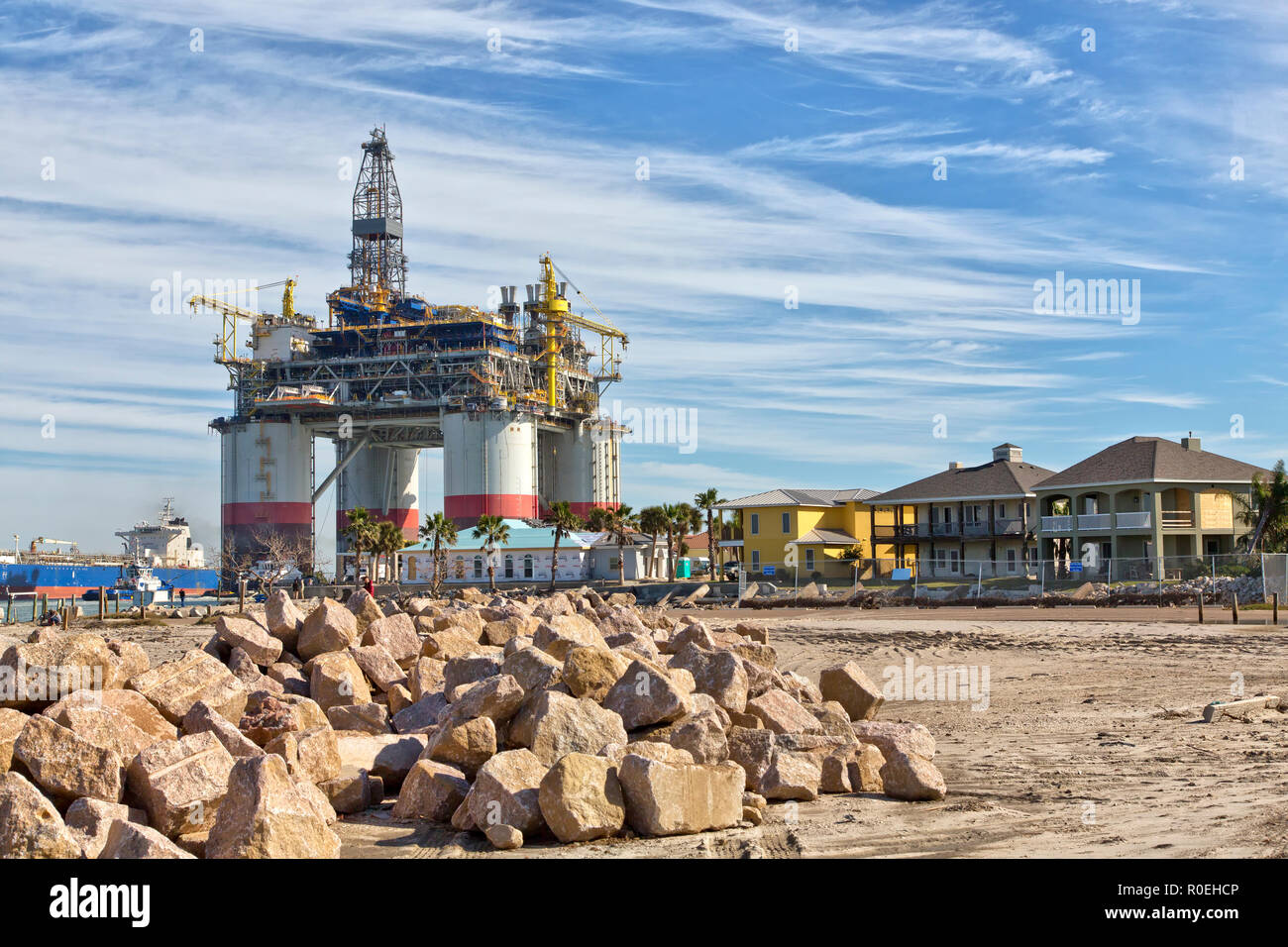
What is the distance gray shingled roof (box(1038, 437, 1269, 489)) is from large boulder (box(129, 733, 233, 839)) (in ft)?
156

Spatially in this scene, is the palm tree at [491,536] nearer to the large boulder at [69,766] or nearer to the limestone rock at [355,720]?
the limestone rock at [355,720]

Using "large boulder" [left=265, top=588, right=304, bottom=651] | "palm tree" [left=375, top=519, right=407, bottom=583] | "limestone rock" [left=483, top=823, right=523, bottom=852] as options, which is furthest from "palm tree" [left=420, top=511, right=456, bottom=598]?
"limestone rock" [left=483, top=823, right=523, bottom=852]

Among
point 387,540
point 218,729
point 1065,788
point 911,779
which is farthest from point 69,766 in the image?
point 387,540

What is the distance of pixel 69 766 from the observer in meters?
8.53

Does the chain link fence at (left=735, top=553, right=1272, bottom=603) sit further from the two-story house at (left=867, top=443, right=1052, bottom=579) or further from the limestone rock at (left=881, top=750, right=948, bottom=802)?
the limestone rock at (left=881, top=750, right=948, bottom=802)

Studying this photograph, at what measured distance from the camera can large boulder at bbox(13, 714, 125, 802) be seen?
27.8 ft

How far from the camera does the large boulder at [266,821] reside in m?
7.14

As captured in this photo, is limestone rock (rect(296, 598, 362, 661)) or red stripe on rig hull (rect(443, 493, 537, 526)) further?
red stripe on rig hull (rect(443, 493, 537, 526))

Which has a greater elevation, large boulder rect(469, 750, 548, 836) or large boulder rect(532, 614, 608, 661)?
large boulder rect(532, 614, 608, 661)

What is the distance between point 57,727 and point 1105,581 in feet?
143

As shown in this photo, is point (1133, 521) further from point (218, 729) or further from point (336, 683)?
point (218, 729)

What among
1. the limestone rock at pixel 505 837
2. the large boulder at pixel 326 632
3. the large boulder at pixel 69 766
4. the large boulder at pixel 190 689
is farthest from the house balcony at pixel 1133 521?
the large boulder at pixel 69 766

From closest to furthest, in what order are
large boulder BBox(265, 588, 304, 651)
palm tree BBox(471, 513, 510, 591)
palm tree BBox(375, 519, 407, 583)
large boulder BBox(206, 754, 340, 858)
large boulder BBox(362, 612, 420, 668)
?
large boulder BBox(206, 754, 340, 858) → large boulder BBox(362, 612, 420, 668) → large boulder BBox(265, 588, 304, 651) → palm tree BBox(375, 519, 407, 583) → palm tree BBox(471, 513, 510, 591)
